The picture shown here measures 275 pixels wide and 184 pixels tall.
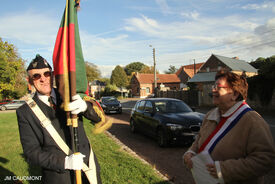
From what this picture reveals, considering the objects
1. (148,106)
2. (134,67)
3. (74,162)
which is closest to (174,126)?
(148,106)

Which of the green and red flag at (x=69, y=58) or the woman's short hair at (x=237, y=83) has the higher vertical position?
the green and red flag at (x=69, y=58)

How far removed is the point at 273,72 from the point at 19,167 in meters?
16.8

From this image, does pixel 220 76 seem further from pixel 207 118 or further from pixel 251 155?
pixel 251 155

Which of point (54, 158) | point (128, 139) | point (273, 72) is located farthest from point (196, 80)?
point (54, 158)

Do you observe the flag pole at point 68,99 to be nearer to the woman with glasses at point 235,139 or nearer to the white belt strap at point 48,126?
the white belt strap at point 48,126

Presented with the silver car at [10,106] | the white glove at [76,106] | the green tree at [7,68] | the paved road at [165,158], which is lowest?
the silver car at [10,106]

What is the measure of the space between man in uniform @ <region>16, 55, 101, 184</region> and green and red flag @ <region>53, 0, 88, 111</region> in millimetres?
153

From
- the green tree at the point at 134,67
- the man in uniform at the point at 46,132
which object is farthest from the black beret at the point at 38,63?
the green tree at the point at 134,67

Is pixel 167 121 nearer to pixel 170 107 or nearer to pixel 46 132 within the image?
pixel 170 107

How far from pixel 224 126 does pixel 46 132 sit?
176 cm

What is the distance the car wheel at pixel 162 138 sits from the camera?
21.3 feet

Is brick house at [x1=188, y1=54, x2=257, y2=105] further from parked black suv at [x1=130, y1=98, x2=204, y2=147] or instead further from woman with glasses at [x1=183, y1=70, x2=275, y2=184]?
woman with glasses at [x1=183, y1=70, x2=275, y2=184]

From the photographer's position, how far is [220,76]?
206 centimetres

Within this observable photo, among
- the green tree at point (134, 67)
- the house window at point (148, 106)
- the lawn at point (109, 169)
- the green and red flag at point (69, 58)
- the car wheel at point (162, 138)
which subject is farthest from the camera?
the green tree at point (134, 67)
